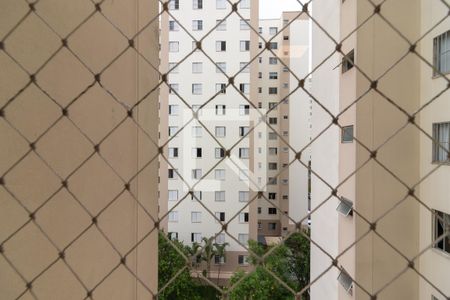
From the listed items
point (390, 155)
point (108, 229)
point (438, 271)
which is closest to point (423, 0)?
point (390, 155)

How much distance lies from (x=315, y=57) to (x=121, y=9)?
3209 millimetres

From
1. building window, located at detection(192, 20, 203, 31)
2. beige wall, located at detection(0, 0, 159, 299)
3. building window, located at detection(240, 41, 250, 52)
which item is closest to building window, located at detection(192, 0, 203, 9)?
building window, located at detection(192, 20, 203, 31)

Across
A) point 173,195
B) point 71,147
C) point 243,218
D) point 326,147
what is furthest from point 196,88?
point 71,147

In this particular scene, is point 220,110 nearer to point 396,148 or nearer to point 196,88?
point 196,88

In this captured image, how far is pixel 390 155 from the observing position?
245cm

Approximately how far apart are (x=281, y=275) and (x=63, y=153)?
21.6ft

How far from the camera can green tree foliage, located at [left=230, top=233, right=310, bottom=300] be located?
6105mm

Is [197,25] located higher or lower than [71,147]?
higher

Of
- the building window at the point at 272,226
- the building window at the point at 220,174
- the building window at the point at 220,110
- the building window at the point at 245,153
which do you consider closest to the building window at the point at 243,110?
the building window at the point at 220,110

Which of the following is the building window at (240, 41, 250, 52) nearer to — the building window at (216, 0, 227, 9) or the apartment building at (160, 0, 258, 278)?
the apartment building at (160, 0, 258, 278)

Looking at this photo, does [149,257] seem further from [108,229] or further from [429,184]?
[429,184]

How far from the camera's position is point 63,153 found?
62cm

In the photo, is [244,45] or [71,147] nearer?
[71,147]

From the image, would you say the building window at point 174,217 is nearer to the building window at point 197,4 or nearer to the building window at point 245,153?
the building window at point 245,153
